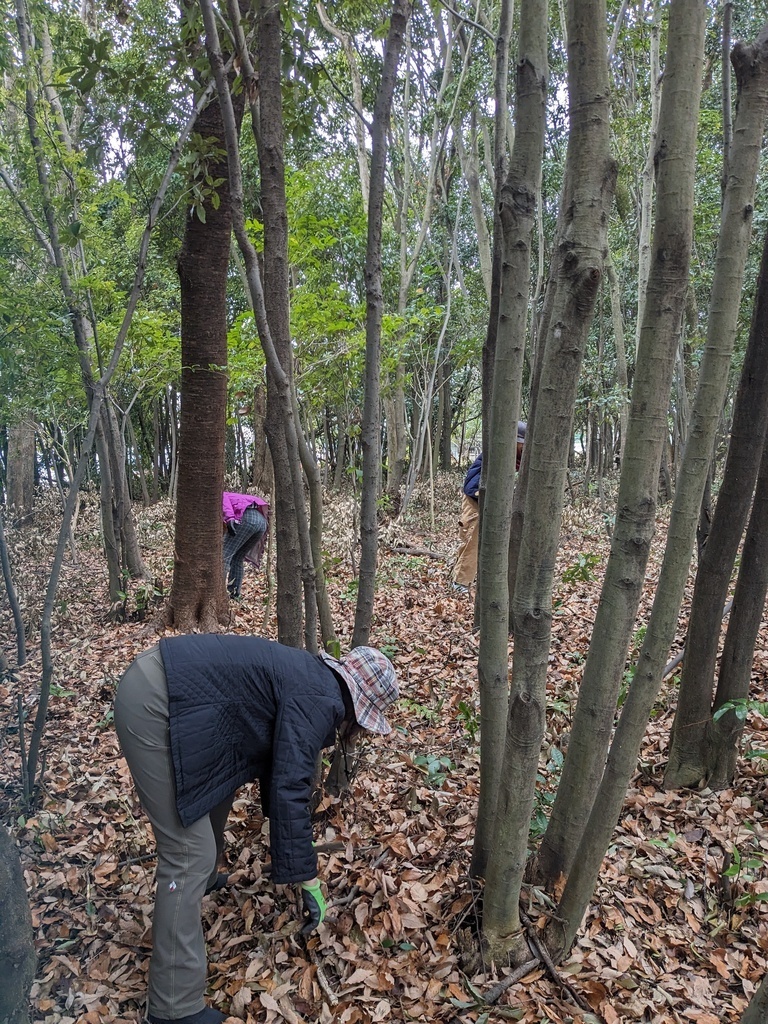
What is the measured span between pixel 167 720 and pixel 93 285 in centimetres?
445

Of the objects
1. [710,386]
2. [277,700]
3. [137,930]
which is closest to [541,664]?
[277,700]

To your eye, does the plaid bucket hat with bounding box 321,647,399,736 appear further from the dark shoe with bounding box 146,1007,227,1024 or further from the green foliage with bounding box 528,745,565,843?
the dark shoe with bounding box 146,1007,227,1024

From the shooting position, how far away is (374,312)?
300 centimetres

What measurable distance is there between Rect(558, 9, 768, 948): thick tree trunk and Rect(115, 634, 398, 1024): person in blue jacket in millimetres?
1059

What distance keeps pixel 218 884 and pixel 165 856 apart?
810mm

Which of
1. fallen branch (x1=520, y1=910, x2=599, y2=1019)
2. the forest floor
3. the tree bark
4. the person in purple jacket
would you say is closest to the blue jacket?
the person in purple jacket

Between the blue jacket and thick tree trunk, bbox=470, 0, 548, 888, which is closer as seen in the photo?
thick tree trunk, bbox=470, 0, 548, 888

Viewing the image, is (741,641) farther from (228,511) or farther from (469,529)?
(228,511)

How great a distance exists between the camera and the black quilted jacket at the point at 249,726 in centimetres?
236

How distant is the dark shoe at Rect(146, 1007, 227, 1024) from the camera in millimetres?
2322

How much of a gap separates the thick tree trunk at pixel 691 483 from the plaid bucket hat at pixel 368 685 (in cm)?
90

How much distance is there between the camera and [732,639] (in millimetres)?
3402

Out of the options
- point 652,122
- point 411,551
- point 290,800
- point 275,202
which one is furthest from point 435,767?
point 652,122

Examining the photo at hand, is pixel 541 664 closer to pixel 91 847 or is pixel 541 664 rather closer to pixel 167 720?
pixel 167 720
